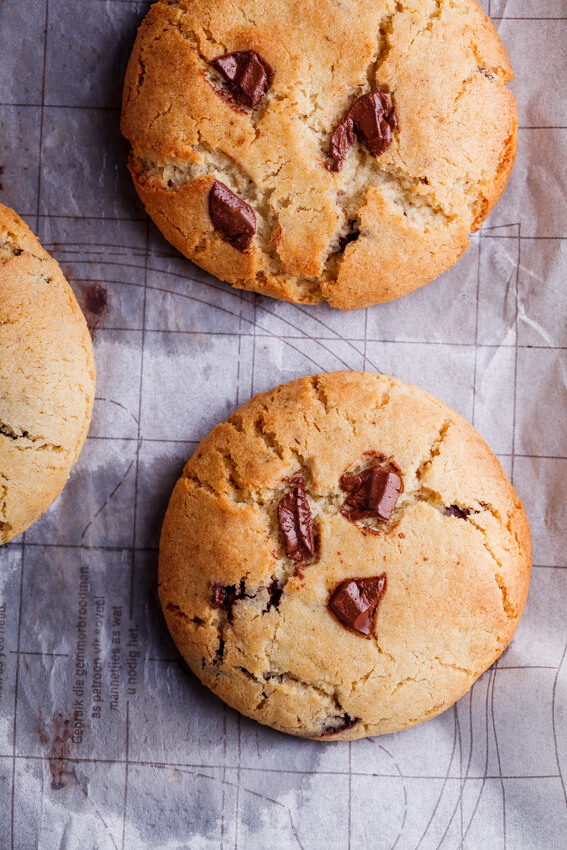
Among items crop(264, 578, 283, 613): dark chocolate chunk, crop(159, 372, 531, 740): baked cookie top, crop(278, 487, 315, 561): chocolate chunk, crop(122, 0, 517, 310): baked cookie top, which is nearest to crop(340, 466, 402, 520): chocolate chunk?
crop(159, 372, 531, 740): baked cookie top

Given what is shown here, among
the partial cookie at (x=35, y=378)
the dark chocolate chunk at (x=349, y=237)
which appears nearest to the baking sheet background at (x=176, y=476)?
the partial cookie at (x=35, y=378)

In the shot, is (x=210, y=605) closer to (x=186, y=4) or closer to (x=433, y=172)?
(x=433, y=172)

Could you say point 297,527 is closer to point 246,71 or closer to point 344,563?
point 344,563

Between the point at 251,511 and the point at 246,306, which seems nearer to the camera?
the point at 251,511

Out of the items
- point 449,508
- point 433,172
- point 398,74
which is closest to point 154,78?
point 398,74

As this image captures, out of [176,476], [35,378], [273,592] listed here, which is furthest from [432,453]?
[35,378]

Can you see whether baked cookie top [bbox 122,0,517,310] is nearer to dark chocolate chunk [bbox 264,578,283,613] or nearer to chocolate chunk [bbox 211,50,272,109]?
chocolate chunk [bbox 211,50,272,109]
